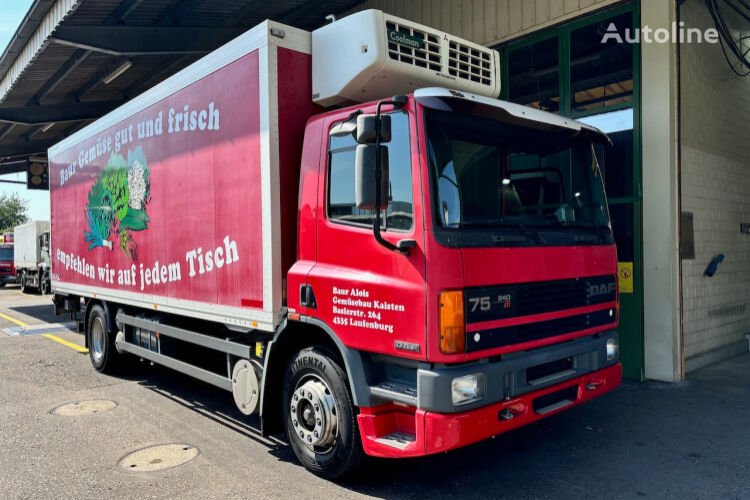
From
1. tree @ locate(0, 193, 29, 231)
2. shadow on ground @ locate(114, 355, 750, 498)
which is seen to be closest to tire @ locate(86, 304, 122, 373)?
shadow on ground @ locate(114, 355, 750, 498)

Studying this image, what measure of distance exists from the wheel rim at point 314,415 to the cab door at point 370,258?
1.60 ft

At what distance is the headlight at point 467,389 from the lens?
358cm

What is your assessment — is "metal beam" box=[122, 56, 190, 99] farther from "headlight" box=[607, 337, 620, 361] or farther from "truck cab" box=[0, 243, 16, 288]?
"truck cab" box=[0, 243, 16, 288]

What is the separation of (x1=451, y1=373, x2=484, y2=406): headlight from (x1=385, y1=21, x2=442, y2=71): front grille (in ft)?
7.90

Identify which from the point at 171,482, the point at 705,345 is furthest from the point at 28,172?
the point at 705,345

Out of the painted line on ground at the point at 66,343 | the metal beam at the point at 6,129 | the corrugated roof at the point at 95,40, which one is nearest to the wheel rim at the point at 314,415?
the painted line on ground at the point at 66,343

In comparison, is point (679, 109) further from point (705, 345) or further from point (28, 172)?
point (28, 172)

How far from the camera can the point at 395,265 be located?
3.75 metres

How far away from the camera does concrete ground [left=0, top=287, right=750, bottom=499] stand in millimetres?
4125

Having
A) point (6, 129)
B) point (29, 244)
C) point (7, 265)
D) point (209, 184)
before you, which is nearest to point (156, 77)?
point (6, 129)

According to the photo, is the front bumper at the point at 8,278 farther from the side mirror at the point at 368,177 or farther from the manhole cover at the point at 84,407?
the side mirror at the point at 368,177

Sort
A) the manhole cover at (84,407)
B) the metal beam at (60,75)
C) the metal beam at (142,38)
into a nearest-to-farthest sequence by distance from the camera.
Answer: the manhole cover at (84,407)
the metal beam at (142,38)
the metal beam at (60,75)

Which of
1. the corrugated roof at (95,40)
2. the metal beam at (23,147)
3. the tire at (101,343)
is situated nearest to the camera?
the tire at (101,343)

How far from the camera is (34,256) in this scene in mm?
24562
